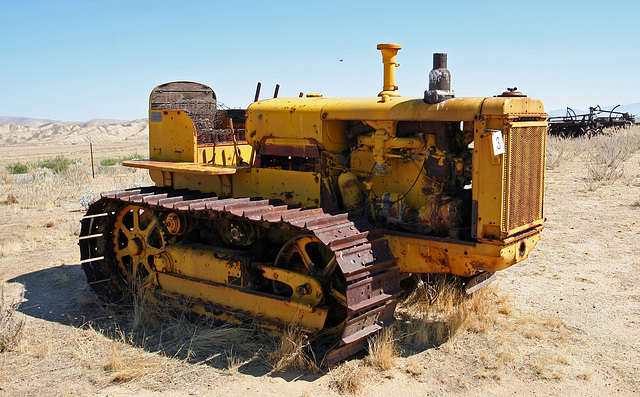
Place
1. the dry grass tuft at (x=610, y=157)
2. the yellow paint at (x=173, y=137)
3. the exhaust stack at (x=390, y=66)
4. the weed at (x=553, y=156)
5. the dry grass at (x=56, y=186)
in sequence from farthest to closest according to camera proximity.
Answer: the weed at (x=553, y=156)
the dry grass tuft at (x=610, y=157)
the dry grass at (x=56, y=186)
the yellow paint at (x=173, y=137)
the exhaust stack at (x=390, y=66)

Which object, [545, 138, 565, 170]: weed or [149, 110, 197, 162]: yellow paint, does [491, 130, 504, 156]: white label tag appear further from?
[545, 138, 565, 170]: weed

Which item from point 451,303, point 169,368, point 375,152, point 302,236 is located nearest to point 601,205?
point 451,303

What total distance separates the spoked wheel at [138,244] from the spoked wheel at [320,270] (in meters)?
1.67

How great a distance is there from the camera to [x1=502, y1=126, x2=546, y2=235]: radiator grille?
5.11 meters

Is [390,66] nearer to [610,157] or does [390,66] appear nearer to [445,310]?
[445,310]

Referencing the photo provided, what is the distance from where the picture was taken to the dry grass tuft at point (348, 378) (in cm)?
484

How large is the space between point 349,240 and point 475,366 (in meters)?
1.58

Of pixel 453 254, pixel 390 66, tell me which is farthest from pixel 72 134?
pixel 453 254

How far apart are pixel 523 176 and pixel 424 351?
1.88 m

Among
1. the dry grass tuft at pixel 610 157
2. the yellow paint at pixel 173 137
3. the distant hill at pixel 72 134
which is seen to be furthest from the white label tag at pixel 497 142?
the distant hill at pixel 72 134

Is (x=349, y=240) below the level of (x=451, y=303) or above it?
above

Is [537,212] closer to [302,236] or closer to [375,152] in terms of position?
[375,152]

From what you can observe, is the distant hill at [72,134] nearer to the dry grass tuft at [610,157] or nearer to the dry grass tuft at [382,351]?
the dry grass tuft at [610,157]

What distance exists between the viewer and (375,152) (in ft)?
19.5
